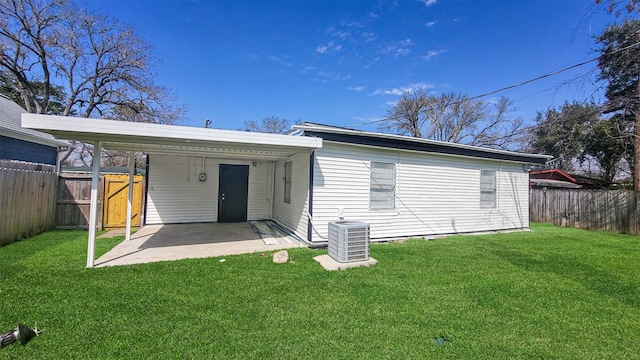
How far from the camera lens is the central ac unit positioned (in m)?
4.38

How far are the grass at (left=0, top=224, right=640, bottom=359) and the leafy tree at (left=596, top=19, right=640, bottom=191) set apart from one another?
7153mm

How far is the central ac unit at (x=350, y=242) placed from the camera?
4383 mm

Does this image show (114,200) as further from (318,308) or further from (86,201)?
(318,308)

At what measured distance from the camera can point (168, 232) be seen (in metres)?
6.93

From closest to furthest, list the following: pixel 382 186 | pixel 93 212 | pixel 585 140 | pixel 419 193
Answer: pixel 93 212 → pixel 382 186 → pixel 419 193 → pixel 585 140


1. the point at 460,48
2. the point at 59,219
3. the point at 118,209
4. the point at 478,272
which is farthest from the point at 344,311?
the point at 460,48

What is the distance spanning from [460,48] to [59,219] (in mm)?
14417

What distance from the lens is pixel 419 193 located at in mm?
6891

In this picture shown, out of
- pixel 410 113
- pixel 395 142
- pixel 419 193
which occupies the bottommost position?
pixel 419 193

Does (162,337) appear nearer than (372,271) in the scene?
Yes

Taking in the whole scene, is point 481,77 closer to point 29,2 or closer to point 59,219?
point 59,219

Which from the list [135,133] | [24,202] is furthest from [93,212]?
[24,202]

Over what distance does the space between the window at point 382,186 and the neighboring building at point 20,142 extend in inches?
407

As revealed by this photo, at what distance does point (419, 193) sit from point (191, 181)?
6.78 m
